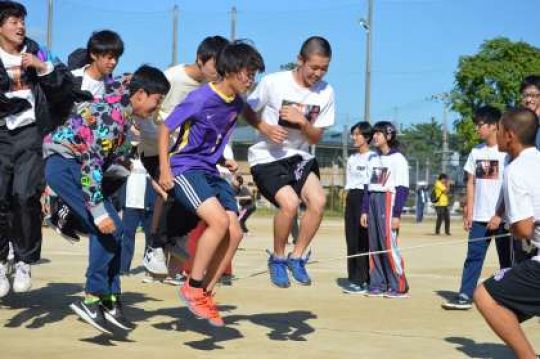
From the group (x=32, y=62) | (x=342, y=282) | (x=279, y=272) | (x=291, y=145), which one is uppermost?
(x=32, y=62)

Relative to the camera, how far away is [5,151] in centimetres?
778

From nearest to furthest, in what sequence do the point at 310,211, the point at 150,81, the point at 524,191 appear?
the point at 524,191 → the point at 150,81 → the point at 310,211

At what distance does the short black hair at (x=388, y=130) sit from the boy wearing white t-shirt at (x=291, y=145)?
3.51m

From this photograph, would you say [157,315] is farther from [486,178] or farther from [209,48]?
[486,178]

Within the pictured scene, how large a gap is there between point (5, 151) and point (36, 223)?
0.64 meters

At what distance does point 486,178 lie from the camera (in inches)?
393

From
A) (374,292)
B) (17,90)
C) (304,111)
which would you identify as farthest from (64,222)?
(374,292)

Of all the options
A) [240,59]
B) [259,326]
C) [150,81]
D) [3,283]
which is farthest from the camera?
[259,326]

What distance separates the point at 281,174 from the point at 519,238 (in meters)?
2.13

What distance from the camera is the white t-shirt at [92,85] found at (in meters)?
7.92

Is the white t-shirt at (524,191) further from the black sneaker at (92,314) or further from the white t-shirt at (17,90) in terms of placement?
the white t-shirt at (17,90)

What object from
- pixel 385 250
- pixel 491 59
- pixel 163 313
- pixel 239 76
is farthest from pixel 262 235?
pixel 491 59

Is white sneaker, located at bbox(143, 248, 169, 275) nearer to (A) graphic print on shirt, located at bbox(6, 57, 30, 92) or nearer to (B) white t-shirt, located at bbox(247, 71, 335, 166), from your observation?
(B) white t-shirt, located at bbox(247, 71, 335, 166)

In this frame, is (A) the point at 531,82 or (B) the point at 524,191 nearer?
(B) the point at 524,191
